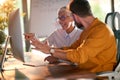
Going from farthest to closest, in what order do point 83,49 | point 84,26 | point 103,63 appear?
1. point 84,26
2. point 103,63
3. point 83,49

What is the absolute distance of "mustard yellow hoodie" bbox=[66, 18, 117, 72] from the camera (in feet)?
6.36

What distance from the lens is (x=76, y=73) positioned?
6.46ft

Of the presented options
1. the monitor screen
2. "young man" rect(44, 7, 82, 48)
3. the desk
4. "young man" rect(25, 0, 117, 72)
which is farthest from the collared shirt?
the monitor screen

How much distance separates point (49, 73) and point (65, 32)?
1564 millimetres

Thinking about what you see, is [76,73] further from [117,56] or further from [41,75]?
[117,56]

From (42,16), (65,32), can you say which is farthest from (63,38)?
(42,16)

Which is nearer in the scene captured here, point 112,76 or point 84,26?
point 112,76

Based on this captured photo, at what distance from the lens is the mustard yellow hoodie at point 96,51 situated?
1939 mm

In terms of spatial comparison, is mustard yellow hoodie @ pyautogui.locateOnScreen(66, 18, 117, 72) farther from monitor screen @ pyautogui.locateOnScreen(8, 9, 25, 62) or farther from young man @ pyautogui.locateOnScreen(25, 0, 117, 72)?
monitor screen @ pyautogui.locateOnScreen(8, 9, 25, 62)

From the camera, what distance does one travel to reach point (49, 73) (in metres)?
2.03

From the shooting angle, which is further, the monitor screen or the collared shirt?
the collared shirt

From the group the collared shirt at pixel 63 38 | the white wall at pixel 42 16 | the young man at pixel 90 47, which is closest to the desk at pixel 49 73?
the young man at pixel 90 47

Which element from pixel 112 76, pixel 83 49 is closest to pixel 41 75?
pixel 83 49

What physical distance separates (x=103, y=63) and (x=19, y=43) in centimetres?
67
